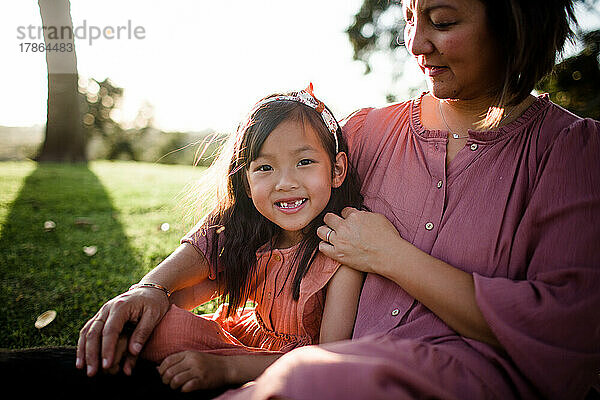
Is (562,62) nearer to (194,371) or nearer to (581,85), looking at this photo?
(194,371)

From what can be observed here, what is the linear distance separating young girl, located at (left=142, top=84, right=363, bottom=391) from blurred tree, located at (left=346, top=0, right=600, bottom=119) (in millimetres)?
705

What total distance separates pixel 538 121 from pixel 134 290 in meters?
1.62

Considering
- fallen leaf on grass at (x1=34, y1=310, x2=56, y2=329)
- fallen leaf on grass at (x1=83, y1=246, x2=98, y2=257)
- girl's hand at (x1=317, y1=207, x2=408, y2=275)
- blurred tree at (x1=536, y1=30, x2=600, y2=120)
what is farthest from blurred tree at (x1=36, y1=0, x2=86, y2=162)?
girl's hand at (x1=317, y1=207, x2=408, y2=275)

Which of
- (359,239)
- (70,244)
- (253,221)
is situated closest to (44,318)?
(253,221)

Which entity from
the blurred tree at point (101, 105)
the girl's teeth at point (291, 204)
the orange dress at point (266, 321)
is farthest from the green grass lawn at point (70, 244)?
the blurred tree at point (101, 105)

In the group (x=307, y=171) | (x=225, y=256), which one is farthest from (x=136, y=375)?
(x=307, y=171)

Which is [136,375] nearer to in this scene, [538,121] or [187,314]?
[187,314]

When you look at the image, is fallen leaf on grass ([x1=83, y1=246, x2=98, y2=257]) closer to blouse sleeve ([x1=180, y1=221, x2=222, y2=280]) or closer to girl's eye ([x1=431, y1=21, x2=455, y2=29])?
blouse sleeve ([x1=180, y1=221, x2=222, y2=280])

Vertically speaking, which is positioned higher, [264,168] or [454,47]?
[454,47]

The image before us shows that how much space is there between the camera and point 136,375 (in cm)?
171

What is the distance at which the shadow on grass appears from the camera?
2.70 meters

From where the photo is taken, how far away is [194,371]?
5.49 feet

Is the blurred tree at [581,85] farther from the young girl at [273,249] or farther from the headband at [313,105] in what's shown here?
the young girl at [273,249]

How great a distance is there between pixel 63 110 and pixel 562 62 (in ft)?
36.1
